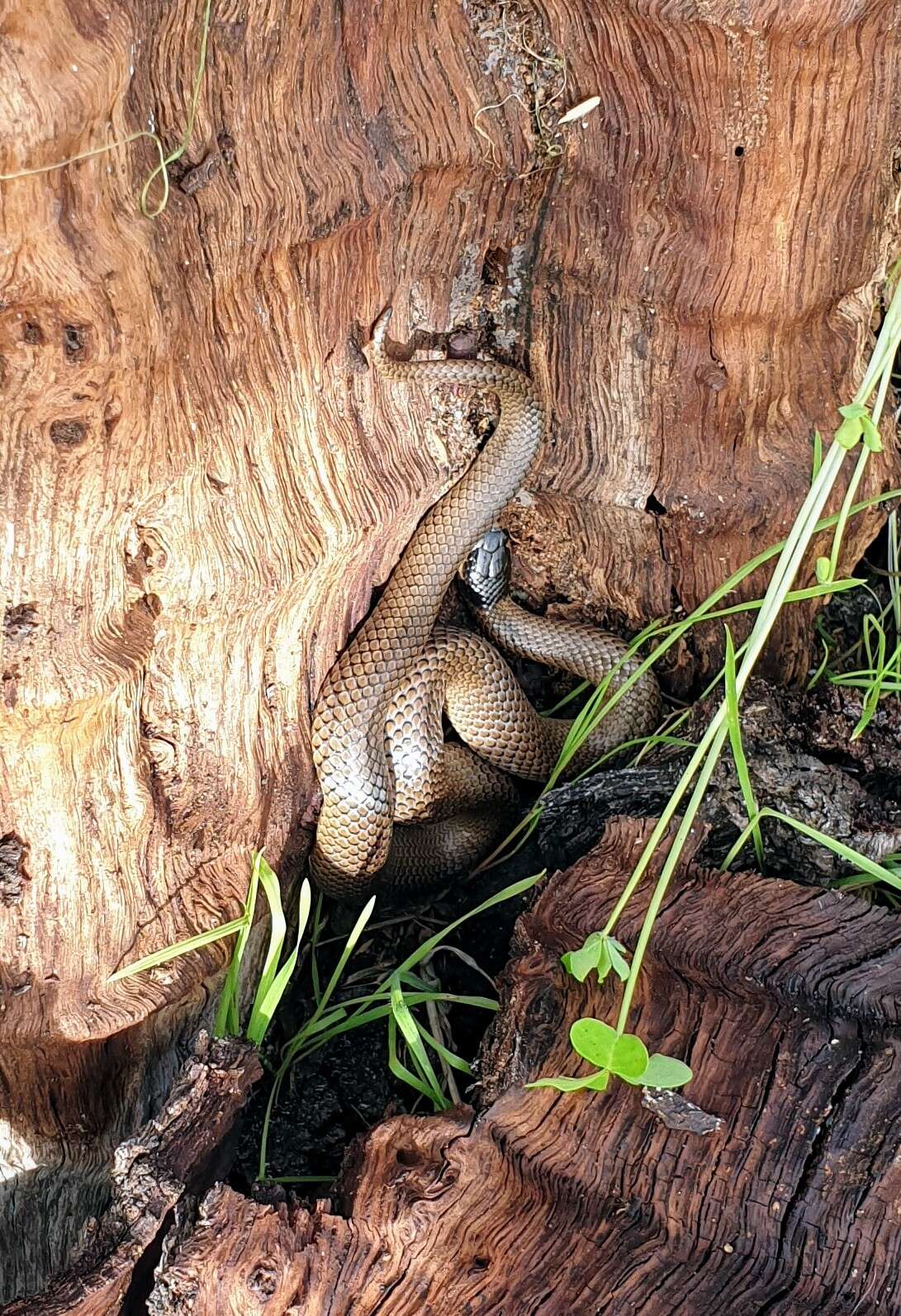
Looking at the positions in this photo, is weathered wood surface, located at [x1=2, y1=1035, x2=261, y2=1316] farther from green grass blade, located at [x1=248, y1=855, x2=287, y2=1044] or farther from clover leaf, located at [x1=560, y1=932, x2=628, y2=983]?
clover leaf, located at [x1=560, y1=932, x2=628, y2=983]

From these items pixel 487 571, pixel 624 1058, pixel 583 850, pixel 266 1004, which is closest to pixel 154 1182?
pixel 266 1004

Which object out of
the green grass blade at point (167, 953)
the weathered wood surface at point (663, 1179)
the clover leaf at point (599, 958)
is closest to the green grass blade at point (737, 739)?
the weathered wood surface at point (663, 1179)

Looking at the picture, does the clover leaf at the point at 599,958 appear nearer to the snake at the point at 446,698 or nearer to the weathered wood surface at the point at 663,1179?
the weathered wood surface at the point at 663,1179

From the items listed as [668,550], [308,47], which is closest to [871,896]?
[668,550]

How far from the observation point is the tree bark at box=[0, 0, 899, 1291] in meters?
1.83

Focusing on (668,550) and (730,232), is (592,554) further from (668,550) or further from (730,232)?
(730,232)

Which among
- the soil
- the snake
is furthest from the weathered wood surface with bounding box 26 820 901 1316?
the snake

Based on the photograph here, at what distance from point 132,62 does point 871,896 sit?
90.1 inches

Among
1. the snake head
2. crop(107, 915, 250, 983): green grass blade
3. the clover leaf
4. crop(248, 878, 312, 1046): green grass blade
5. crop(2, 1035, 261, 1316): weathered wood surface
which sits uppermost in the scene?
the snake head

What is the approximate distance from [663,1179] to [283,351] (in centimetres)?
176

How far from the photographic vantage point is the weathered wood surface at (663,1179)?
5.78 feet

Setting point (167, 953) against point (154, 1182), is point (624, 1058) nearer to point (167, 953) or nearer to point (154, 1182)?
point (154, 1182)

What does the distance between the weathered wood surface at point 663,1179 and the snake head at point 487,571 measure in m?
1.44

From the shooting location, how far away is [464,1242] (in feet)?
6.12
